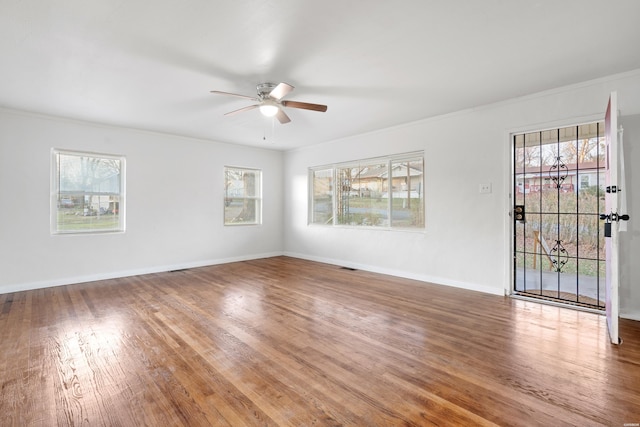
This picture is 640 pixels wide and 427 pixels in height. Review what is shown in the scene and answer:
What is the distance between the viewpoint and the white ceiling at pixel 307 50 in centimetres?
210

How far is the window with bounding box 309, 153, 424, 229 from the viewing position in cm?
503

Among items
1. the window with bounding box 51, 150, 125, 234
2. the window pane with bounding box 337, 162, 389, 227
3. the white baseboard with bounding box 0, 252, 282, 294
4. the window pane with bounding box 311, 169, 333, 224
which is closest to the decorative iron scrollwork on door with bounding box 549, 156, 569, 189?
the window pane with bounding box 337, 162, 389, 227

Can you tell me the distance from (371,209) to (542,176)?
8.56 feet

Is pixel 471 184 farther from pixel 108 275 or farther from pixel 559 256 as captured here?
pixel 108 275

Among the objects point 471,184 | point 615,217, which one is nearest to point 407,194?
point 471,184

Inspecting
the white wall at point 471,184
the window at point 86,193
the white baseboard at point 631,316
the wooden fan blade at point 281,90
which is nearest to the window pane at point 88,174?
the window at point 86,193

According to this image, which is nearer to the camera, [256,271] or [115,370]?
[115,370]

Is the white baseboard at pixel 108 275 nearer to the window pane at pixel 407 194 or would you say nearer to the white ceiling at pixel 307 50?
the white ceiling at pixel 307 50

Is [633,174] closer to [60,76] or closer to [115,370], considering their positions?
[115,370]

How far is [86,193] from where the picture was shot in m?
4.86

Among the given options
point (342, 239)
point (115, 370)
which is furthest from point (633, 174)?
point (115, 370)

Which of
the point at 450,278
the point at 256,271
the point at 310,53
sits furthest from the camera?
the point at 256,271

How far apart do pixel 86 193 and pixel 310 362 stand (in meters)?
4.67

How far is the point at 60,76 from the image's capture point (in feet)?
10.1
